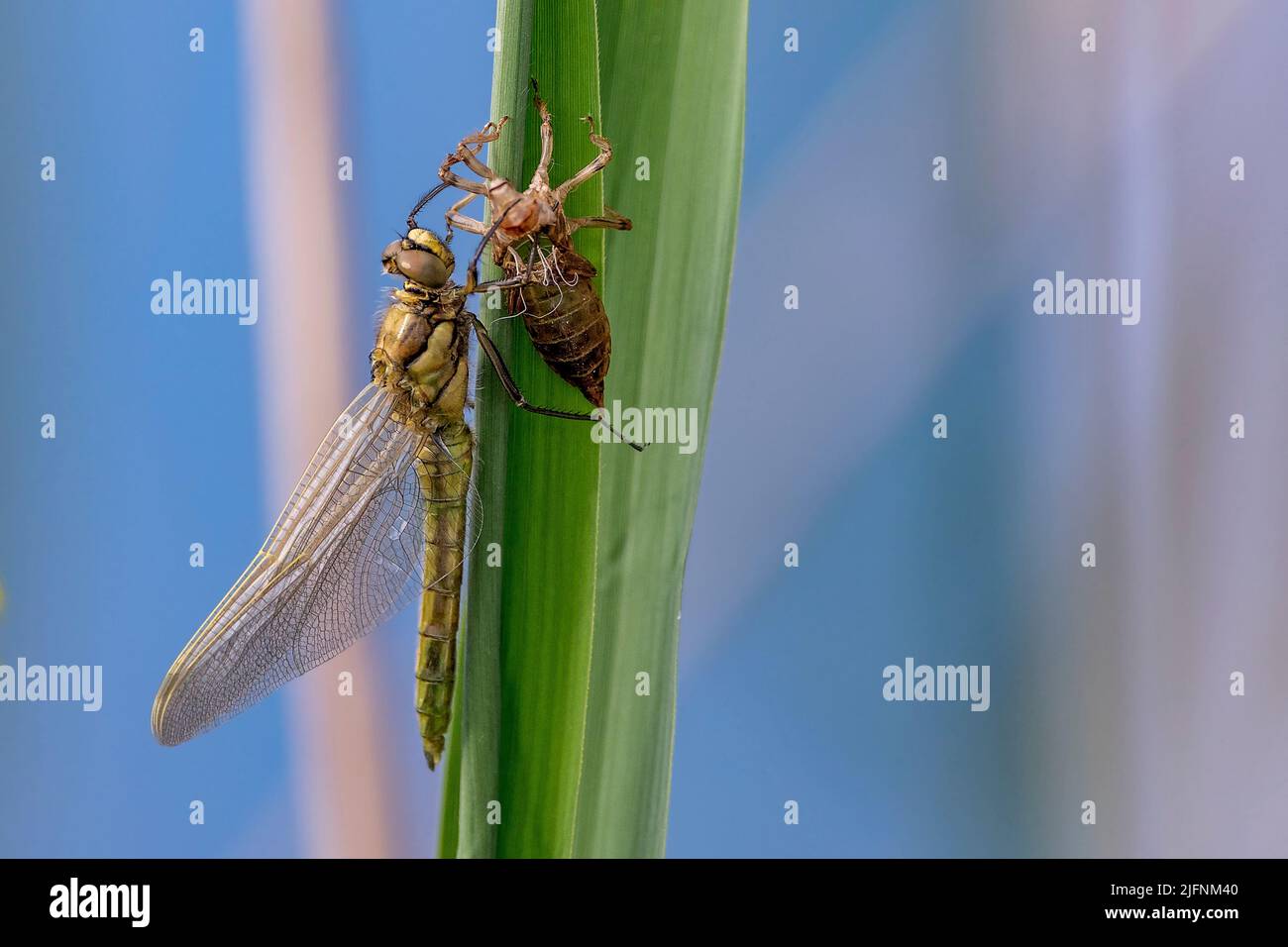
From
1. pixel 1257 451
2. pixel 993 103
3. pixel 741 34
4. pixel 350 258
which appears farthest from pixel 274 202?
pixel 1257 451

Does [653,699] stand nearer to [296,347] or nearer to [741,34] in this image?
[741,34]

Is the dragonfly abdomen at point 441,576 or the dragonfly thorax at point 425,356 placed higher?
the dragonfly thorax at point 425,356
